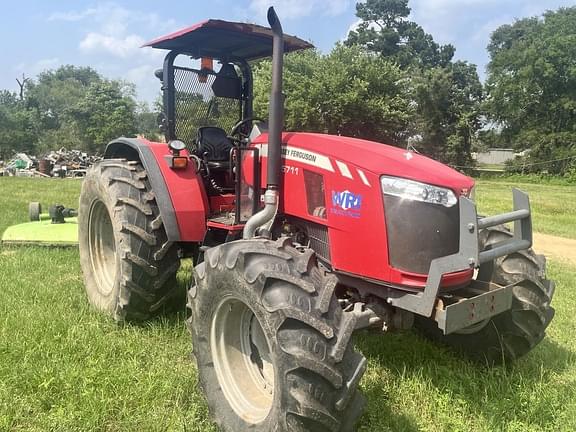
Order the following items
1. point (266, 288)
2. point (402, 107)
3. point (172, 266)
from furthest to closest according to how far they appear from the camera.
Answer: point (402, 107)
point (172, 266)
point (266, 288)

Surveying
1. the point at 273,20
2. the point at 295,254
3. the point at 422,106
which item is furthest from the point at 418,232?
the point at 422,106

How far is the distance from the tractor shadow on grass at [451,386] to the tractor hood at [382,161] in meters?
1.32

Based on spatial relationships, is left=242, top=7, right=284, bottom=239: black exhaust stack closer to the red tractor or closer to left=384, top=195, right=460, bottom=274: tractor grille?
the red tractor

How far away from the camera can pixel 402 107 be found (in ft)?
96.5

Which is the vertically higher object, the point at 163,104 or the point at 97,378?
the point at 163,104

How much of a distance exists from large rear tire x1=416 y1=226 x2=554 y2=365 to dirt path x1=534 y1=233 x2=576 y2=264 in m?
5.38

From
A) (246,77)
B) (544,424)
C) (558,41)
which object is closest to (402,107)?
(558,41)

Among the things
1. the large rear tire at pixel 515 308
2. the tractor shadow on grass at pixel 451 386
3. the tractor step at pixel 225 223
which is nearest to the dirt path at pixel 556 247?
the tractor shadow on grass at pixel 451 386

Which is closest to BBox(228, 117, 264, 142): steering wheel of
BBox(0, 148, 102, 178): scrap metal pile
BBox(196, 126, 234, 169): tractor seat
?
BBox(196, 126, 234, 169): tractor seat

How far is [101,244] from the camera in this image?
499 cm

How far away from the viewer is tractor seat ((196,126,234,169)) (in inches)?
176

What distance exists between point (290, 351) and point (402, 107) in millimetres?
28511

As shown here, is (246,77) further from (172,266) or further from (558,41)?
(558,41)

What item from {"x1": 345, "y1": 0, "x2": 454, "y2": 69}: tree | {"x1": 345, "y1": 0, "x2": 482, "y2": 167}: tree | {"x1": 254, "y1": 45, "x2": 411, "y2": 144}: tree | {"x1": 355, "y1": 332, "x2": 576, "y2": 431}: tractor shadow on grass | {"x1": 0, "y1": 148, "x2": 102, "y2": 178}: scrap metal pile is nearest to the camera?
{"x1": 355, "y1": 332, "x2": 576, "y2": 431}: tractor shadow on grass
